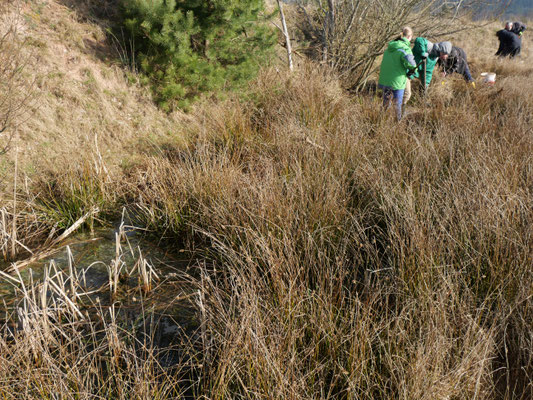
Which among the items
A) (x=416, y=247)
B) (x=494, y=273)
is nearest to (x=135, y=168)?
(x=416, y=247)

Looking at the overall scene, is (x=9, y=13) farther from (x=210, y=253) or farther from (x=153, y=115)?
(x=210, y=253)

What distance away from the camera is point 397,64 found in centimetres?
609

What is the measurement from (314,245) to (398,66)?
438cm

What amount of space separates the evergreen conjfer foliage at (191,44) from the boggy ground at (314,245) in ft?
1.32

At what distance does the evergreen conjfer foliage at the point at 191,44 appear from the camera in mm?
5629

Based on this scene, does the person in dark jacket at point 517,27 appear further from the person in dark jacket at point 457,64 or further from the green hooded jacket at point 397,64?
the green hooded jacket at point 397,64

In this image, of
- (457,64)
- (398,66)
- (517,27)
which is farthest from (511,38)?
(398,66)

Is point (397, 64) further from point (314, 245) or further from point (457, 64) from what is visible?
point (314, 245)

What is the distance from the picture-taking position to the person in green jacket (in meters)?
5.96

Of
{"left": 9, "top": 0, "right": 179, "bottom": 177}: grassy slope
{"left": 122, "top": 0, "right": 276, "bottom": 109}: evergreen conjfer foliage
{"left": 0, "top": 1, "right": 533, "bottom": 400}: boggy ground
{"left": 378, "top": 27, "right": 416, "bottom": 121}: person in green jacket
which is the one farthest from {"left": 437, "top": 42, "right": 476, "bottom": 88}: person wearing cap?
{"left": 9, "top": 0, "right": 179, "bottom": 177}: grassy slope

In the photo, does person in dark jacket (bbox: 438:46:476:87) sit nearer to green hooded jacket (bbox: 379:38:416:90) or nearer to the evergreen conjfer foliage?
green hooded jacket (bbox: 379:38:416:90)

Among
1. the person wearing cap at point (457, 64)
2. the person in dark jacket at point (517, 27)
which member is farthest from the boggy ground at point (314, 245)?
the person in dark jacket at point (517, 27)

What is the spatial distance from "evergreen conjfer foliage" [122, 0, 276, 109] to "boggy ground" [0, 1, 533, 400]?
1.32 ft

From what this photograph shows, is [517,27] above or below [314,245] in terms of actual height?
above
